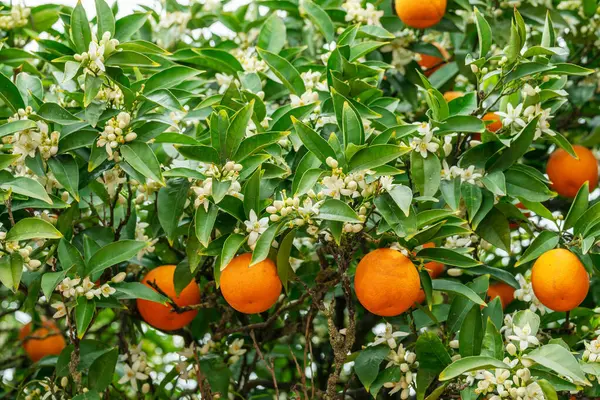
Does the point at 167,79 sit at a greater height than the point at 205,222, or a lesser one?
greater

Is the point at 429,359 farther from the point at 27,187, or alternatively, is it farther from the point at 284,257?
the point at 27,187

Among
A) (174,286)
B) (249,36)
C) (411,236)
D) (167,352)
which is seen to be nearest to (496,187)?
(411,236)

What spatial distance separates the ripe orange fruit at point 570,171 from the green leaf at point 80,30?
5.00 ft

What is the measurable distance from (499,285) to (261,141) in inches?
40.9

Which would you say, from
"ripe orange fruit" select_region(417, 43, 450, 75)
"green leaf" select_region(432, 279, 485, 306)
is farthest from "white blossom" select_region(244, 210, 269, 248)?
"ripe orange fruit" select_region(417, 43, 450, 75)

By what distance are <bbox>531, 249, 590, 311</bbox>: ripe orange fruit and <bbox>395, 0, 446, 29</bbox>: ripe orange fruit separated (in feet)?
2.78

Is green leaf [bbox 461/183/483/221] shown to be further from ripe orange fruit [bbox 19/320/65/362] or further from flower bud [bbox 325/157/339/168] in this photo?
ripe orange fruit [bbox 19/320/65/362]

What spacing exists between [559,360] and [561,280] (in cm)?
32

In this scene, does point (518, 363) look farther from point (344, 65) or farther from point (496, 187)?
point (344, 65)

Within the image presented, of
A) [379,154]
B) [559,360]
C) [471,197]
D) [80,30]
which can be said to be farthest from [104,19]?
[559,360]

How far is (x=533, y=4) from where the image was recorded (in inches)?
113

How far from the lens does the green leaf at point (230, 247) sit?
75.4 inches

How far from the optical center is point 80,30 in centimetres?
209

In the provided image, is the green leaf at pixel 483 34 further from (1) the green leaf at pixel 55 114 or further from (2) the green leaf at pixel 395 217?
(1) the green leaf at pixel 55 114
